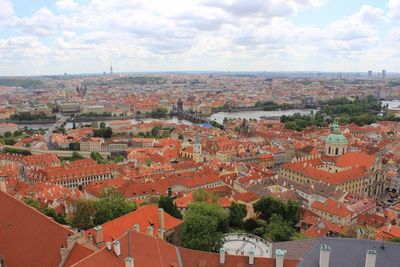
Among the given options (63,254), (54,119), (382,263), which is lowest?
(54,119)

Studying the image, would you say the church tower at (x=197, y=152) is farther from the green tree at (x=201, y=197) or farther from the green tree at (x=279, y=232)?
the green tree at (x=279, y=232)

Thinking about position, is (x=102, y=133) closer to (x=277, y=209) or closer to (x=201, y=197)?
(x=201, y=197)

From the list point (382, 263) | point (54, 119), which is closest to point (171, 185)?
point (382, 263)

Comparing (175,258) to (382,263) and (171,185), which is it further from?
(171,185)

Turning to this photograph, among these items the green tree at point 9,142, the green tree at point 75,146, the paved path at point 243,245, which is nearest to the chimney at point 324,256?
the paved path at point 243,245

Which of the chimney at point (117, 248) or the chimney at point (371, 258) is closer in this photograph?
the chimney at point (371, 258)

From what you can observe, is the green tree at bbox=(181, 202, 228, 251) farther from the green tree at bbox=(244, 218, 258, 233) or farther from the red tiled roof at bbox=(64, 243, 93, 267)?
the red tiled roof at bbox=(64, 243, 93, 267)

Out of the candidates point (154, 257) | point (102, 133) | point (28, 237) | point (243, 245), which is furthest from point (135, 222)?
point (102, 133)
